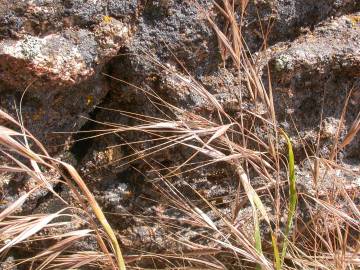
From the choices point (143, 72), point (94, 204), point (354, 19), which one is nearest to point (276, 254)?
point (94, 204)

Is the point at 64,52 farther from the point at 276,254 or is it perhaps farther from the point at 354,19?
the point at 354,19

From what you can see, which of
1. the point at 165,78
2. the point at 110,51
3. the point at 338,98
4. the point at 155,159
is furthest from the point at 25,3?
the point at 338,98

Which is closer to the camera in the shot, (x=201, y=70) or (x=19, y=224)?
(x=19, y=224)

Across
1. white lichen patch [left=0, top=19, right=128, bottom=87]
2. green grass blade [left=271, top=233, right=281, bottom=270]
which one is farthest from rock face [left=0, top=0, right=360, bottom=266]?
green grass blade [left=271, top=233, right=281, bottom=270]

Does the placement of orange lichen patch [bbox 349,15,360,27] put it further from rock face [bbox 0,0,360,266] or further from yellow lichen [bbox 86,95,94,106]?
yellow lichen [bbox 86,95,94,106]

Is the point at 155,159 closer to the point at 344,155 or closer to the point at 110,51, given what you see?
the point at 110,51

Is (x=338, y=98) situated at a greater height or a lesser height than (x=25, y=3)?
lesser

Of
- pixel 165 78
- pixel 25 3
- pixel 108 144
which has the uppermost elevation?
pixel 25 3

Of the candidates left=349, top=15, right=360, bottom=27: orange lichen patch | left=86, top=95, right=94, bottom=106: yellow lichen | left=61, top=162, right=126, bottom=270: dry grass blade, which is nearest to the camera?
left=61, top=162, right=126, bottom=270: dry grass blade
